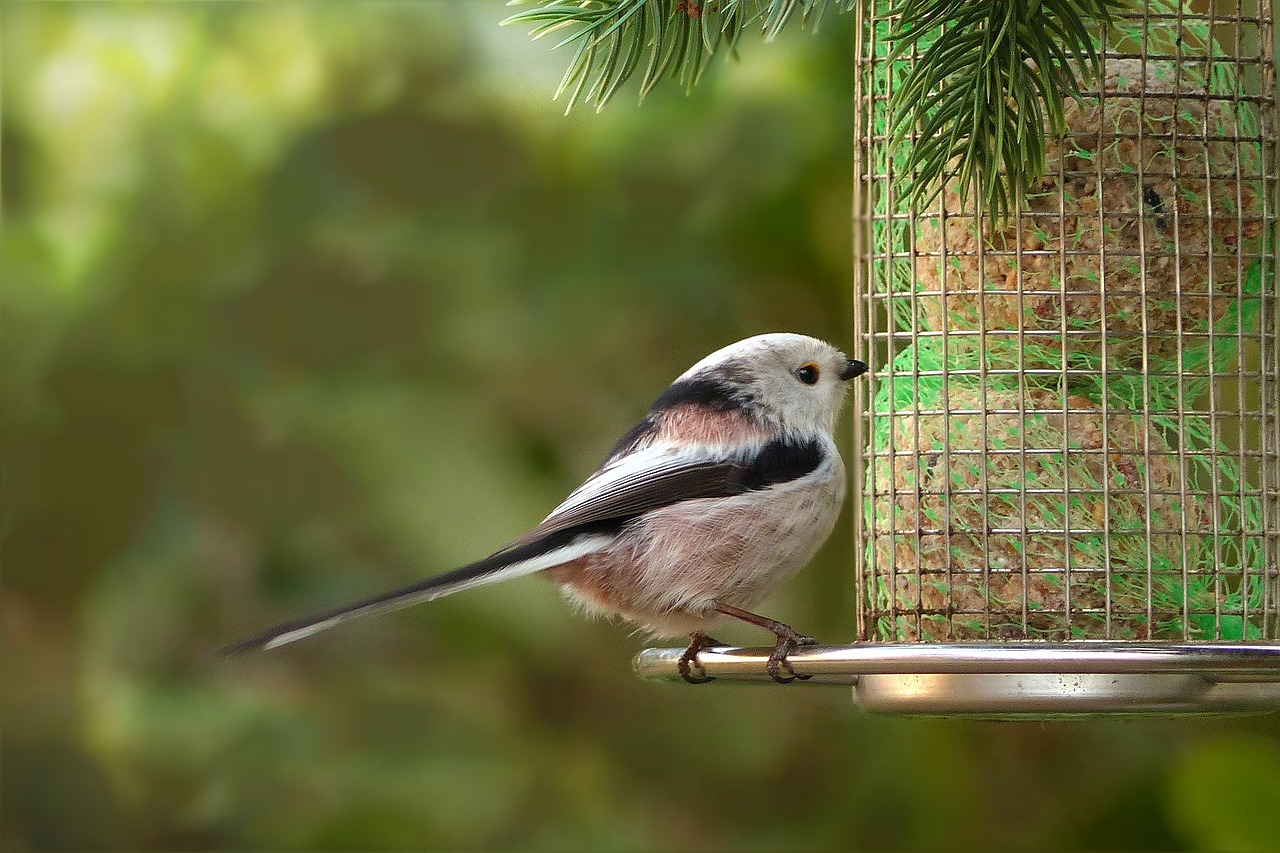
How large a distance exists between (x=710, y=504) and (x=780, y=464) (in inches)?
6.0

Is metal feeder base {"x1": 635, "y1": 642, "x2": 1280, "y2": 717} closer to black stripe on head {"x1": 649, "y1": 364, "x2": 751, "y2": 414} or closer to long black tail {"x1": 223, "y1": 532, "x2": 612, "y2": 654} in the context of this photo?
long black tail {"x1": 223, "y1": 532, "x2": 612, "y2": 654}

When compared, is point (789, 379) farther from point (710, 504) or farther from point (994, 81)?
point (994, 81)

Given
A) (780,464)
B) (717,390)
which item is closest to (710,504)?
(780,464)

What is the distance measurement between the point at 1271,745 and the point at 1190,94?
5.51 feet

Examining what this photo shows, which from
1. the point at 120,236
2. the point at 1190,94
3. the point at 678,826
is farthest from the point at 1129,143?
the point at 120,236

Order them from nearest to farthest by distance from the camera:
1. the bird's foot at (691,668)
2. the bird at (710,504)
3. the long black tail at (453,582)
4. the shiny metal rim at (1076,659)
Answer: the shiny metal rim at (1076,659)
the long black tail at (453,582)
the bird's foot at (691,668)
the bird at (710,504)

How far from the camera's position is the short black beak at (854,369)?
8.68 feet

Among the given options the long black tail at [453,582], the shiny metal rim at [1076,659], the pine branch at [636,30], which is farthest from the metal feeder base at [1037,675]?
the pine branch at [636,30]

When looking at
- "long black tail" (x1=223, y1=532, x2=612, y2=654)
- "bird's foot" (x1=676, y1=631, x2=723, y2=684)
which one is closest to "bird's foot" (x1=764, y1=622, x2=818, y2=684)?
"bird's foot" (x1=676, y1=631, x2=723, y2=684)

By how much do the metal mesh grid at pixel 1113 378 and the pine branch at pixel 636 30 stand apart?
1.09ft

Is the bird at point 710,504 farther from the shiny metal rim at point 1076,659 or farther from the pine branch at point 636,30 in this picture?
the pine branch at point 636,30

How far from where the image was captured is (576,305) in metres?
3.75

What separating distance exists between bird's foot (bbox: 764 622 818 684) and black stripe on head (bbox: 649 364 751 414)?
639 millimetres

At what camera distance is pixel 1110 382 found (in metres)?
2.33
